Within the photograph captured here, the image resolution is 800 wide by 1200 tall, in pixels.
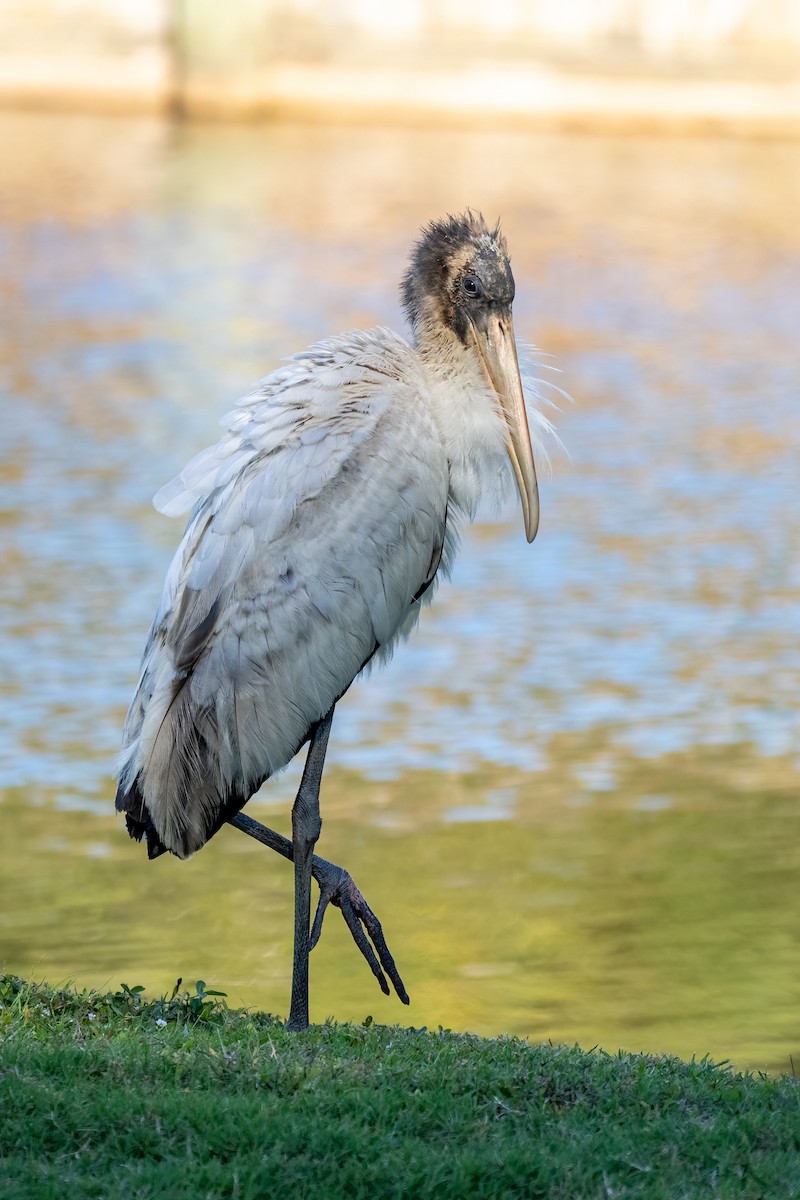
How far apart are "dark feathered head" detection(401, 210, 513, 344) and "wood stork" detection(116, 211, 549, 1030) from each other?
0.21 meters

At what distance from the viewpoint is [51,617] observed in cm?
995

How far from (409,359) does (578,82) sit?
35812mm

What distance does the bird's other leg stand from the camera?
511 cm

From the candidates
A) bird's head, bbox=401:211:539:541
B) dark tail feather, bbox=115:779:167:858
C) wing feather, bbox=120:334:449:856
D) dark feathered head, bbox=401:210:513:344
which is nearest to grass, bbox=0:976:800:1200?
dark tail feather, bbox=115:779:167:858

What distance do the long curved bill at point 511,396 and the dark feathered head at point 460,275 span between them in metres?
0.05

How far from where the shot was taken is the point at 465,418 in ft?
17.3

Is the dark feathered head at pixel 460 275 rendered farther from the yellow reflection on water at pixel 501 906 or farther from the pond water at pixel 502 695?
→ the yellow reflection on water at pixel 501 906

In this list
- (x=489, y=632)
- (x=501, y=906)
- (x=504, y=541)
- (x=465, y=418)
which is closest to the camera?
(x=465, y=418)

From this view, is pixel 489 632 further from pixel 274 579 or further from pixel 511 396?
pixel 274 579

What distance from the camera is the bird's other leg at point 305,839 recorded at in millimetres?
5113

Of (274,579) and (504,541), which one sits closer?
(274,579)

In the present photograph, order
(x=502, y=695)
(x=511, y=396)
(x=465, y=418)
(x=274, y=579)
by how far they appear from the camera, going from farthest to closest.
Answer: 1. (x=502, y=695)
2. (x=511, y=396)
3. (x=465, y=418)
4. (x=274, y=579)

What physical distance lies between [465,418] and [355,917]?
1.26 m

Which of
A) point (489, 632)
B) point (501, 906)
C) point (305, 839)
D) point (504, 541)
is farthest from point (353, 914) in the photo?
point (504, 541)
